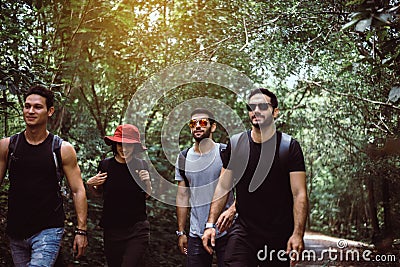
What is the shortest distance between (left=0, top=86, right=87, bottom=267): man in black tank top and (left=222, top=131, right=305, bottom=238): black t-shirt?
1.52 metres

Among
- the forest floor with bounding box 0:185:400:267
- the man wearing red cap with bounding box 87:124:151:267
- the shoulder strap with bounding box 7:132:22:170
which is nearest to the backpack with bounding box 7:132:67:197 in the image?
the shoulder strap with bounding box 7:132:22:170

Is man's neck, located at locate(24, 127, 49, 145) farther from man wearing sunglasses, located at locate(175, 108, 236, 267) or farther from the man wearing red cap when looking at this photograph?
man wearing sunglasses, located at locate(175, 108, 236, 267)

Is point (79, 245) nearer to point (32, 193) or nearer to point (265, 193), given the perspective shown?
point (32, 193)

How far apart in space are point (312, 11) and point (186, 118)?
4.19m

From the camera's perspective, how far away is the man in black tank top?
4492mm

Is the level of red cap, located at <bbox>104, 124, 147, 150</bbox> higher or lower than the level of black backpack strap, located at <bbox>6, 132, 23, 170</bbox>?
higher

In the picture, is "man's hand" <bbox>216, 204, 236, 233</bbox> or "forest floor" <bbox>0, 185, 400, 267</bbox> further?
"forest floor" <bbox>0, 185, 400, 267</bbox>

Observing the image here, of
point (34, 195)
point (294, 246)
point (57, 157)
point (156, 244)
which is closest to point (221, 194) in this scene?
point (294, 246)

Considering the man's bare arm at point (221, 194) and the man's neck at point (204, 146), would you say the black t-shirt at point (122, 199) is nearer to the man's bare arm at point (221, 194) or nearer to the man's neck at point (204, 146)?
the man's neck at point (204, 146)

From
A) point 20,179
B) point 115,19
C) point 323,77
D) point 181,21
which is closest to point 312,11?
point 323,77

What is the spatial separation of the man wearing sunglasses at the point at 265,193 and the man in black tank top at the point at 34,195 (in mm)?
1448

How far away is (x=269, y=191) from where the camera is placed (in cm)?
485

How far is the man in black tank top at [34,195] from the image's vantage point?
449 cm

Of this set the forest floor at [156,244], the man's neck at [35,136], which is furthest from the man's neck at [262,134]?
the forest floor at [156,244]
